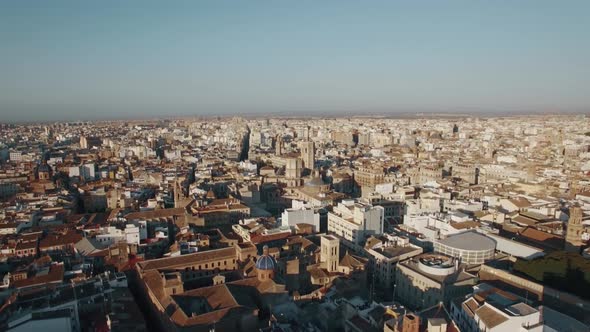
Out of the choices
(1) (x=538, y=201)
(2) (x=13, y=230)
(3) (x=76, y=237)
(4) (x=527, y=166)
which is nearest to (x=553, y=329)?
(1) (x=538, y=201)

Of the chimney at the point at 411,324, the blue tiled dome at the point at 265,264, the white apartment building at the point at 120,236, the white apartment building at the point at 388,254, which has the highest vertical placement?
the blue tiled dome at the point at 265,264

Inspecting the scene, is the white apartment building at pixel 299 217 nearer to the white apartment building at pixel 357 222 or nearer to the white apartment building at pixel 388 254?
the white apartment building at pixel 357 222

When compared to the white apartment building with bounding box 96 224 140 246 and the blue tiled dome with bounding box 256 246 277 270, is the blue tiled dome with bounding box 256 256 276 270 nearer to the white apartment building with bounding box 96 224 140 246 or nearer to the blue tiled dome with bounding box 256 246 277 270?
the blue tiled dome with bounding box 256 246 277 270

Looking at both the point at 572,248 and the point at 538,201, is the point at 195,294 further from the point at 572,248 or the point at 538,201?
the point at 538,201

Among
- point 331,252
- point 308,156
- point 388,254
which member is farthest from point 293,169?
point 331,252

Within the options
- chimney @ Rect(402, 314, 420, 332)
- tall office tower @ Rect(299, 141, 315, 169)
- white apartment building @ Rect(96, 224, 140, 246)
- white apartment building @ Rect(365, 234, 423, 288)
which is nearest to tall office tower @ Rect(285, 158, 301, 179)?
tall office tower @ Rect(299, 141, 315, 169)

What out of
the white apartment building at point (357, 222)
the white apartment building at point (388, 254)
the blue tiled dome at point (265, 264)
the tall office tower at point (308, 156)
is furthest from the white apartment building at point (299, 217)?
the tall office tower at point (308, 156)
